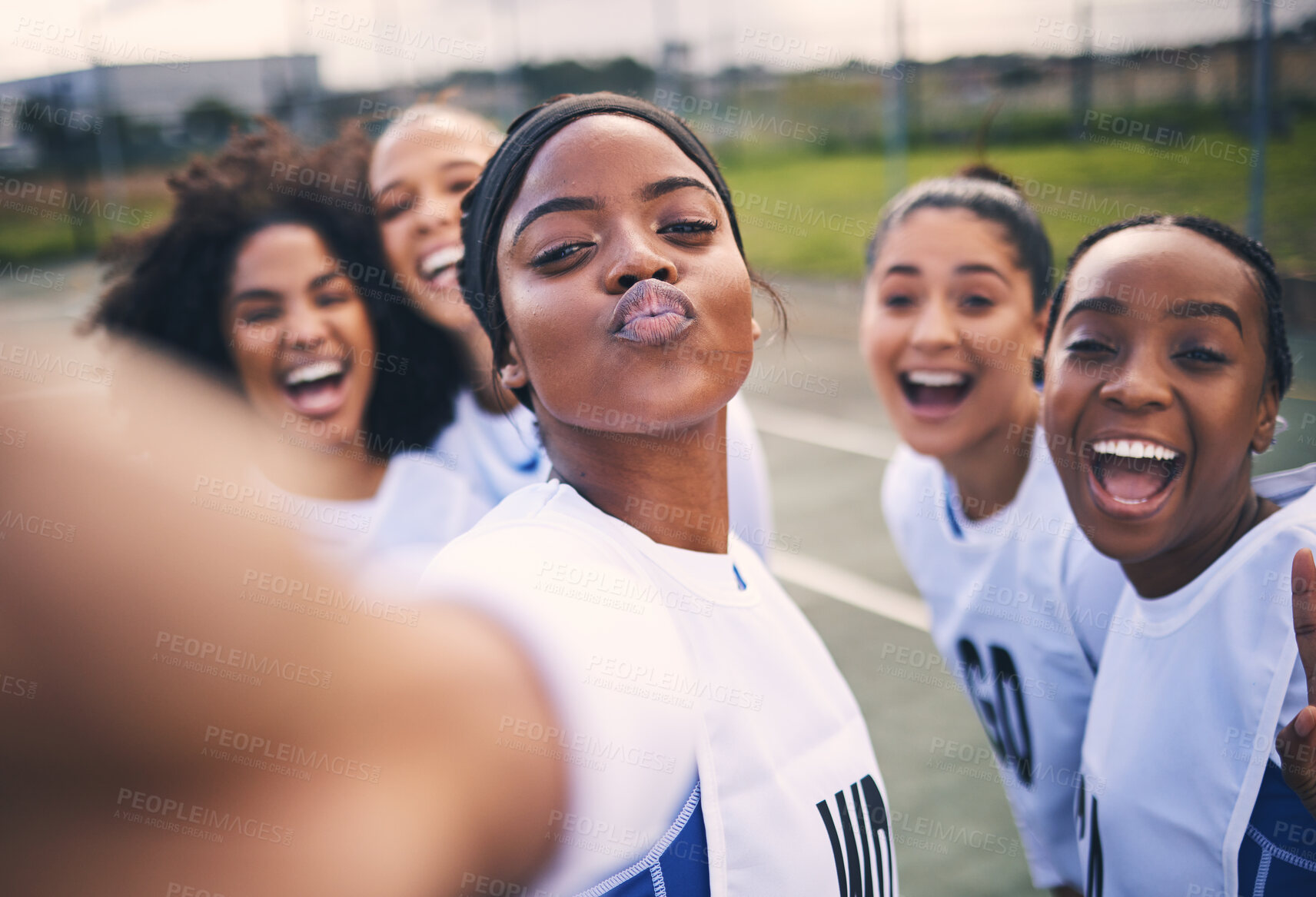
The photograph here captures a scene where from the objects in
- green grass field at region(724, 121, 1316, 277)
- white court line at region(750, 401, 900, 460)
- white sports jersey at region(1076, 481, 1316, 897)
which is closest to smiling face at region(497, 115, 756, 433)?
white sports jersey at region(1076, 481, 1316, 897)

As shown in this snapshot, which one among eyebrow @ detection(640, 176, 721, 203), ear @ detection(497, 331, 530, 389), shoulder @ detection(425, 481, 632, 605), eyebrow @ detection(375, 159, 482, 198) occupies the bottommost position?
shoulder @ detection(425, 481, 632, 605)

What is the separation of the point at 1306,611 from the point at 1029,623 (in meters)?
1.05

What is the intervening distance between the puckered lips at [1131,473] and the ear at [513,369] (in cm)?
110

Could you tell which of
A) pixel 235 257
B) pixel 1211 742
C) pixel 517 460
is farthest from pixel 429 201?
pixel 1211 742

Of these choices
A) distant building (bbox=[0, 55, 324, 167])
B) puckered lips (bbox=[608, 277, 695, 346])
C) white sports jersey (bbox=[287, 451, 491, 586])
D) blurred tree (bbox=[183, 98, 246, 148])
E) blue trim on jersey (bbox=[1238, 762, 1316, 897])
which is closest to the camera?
puckered lips (bbox=[608, 277, 695, 346])

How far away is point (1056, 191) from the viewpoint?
14352 mm

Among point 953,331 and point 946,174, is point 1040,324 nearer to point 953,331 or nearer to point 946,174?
point 953,331

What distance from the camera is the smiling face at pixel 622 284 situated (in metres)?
Answer: 1.47

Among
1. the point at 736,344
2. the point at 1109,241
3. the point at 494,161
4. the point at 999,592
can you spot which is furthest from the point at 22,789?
the point at 999,592

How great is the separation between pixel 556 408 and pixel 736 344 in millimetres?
295

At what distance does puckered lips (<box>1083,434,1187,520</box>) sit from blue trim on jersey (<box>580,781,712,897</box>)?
1.06m

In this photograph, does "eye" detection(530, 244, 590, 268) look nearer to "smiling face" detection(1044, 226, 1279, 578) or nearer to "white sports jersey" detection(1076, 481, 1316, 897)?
"smiling face" detection(1044, 226, 1279, 578)

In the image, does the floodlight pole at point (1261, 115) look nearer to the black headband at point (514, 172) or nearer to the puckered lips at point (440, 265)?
the puckered lips at point (440, 265)

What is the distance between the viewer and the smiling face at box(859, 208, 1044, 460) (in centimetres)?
271
